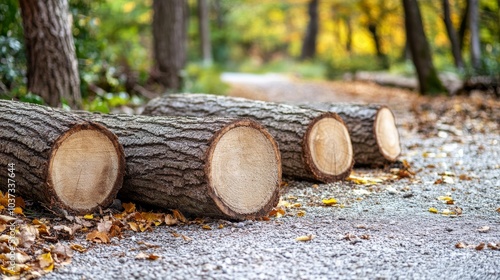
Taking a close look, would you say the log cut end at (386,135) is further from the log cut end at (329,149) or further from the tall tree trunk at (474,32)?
the tall tree trunk at (474,32)

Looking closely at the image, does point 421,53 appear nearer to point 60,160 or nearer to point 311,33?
point 60,160

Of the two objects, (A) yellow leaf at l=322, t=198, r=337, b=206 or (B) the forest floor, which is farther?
(A) yellow leaf at l=322, t=198, r=337, b=206

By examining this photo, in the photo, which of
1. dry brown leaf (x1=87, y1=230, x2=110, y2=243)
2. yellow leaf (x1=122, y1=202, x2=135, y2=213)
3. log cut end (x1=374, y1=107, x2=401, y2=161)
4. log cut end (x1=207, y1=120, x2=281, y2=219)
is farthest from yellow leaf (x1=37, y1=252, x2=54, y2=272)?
log cut end (x1=374, y1=107, x2=401, y2=161)

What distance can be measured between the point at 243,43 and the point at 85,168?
132 ft

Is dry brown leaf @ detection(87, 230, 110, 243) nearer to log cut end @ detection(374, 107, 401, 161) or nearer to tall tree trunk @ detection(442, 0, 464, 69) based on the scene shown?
log cut end @ detection(374, 107, 401, 161)

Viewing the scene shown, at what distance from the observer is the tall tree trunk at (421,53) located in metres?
13.5

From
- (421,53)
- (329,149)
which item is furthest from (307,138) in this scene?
(421,53)

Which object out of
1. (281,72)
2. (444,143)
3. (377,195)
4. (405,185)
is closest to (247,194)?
(377,195)

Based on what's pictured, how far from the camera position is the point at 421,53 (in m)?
13.6

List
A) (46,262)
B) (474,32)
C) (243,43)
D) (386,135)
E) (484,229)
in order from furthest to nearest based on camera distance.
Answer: (243,43), (474,32), (386,135), (484,229), (46,262)

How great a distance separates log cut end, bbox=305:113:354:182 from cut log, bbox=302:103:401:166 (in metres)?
0.59

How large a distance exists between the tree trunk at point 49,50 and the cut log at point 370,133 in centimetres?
299

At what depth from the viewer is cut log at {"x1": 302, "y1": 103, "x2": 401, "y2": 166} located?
6.82 metres

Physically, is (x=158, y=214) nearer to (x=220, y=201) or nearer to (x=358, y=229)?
(x=220, y=201)
